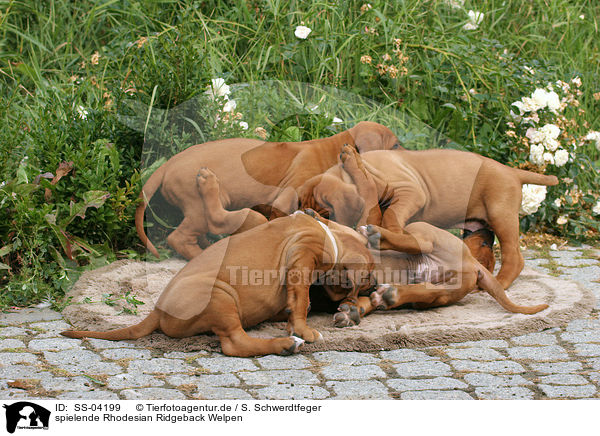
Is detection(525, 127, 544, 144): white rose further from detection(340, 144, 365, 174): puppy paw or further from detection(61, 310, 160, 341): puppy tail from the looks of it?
detection(61, 310, 160, 341): puppy tail

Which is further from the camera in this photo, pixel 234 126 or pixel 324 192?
pixel 234 126

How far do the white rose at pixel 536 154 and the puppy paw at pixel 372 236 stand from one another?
7.79 feet

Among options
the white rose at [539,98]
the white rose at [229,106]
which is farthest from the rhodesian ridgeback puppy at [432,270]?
the white rose at [539,98]

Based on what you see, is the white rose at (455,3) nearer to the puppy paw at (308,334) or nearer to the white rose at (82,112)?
the white rose at (82,112)

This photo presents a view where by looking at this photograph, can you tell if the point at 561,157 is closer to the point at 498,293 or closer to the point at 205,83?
the point at 498,293

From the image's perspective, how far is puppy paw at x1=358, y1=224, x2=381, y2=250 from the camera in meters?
3.61

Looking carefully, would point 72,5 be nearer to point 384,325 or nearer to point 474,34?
point 474,34

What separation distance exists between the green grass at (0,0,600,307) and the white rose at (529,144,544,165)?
0.35 feet

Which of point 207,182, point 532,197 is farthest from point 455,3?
point 207,182

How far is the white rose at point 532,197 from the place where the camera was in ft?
17.1

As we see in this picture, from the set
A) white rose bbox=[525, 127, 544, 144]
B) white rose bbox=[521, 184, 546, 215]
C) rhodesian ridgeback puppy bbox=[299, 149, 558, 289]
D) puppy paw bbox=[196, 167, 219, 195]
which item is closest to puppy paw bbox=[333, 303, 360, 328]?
rhodesian ridgeback puppy bbox=[299, 149, 558, 289]

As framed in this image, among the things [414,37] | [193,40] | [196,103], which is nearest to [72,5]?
[193,40]

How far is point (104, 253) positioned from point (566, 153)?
11.6 feet

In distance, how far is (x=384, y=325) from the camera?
3.48m
